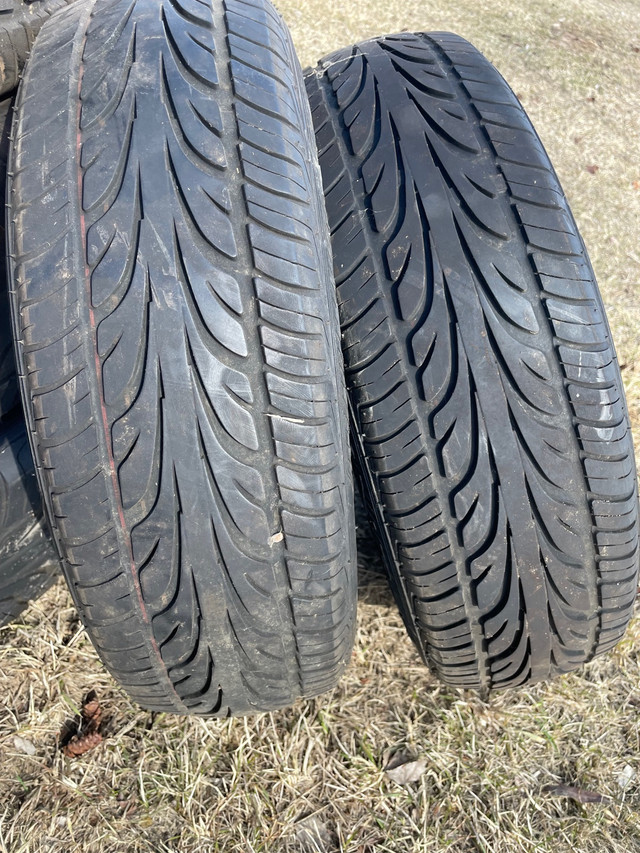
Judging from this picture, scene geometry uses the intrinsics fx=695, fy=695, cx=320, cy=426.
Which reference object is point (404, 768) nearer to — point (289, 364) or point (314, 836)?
point (314, 836)

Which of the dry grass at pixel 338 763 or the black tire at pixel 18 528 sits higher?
the black tire at pixel 18 528

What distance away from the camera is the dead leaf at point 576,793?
7.55ft

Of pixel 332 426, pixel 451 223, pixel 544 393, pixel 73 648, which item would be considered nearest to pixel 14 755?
pixel 73 648

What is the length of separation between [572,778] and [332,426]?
157cm

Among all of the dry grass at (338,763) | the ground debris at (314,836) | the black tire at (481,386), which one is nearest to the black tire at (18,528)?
the dry grass at (338,763)

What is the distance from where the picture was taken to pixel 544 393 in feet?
6.41

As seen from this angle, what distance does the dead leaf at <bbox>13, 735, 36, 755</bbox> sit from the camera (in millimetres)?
2338

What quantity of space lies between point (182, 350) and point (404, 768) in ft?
5.38

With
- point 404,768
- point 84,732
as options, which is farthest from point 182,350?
point 404,768

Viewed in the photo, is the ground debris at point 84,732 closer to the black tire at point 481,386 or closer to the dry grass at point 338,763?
the dry grass at point 338,763

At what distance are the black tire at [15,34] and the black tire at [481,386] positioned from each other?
122 cm

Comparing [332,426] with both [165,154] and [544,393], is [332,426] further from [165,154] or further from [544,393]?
[165,154]

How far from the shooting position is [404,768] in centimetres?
235

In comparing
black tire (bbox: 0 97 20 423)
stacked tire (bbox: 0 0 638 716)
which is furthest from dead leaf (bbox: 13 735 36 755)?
black tire (bbox: 0 97 20 423)
